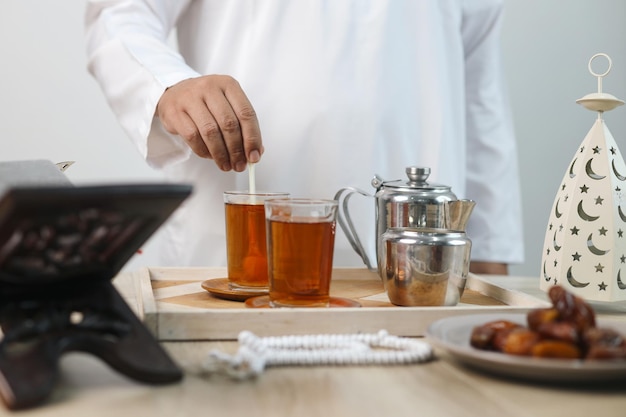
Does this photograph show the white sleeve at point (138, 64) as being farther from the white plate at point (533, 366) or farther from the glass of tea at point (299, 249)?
the white plate at point (533, 366)

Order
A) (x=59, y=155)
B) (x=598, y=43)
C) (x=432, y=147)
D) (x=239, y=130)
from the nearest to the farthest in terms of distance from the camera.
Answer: (x=239, y=130), (x=432, y=147), (x=59, y=155), (x=598, y=43)

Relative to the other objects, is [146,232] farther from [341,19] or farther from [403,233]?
[341,19]

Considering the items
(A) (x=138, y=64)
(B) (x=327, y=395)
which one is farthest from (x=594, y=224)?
(A) (x=138, y=64)

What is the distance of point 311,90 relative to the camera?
5.87 ft

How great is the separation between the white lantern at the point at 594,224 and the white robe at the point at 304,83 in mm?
672

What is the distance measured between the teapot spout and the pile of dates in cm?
44

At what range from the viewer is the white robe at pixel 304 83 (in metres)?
1.77

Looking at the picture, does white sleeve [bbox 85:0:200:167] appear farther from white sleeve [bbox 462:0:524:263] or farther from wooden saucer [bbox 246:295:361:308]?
white sleeve [bbox 462:0:524:263]

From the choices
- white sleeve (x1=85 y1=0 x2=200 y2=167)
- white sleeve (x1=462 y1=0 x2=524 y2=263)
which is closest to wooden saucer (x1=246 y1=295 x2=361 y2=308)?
white sleeve (x1=85 y1=0 x2=200 y2=167)

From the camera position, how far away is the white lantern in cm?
116

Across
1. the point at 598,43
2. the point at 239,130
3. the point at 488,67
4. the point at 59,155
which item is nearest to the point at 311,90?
the point at 239,130

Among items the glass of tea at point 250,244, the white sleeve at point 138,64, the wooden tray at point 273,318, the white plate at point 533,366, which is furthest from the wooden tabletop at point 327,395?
the white sleeve at point 138,64

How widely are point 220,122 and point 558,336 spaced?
77 cm

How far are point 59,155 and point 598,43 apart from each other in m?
2.12
